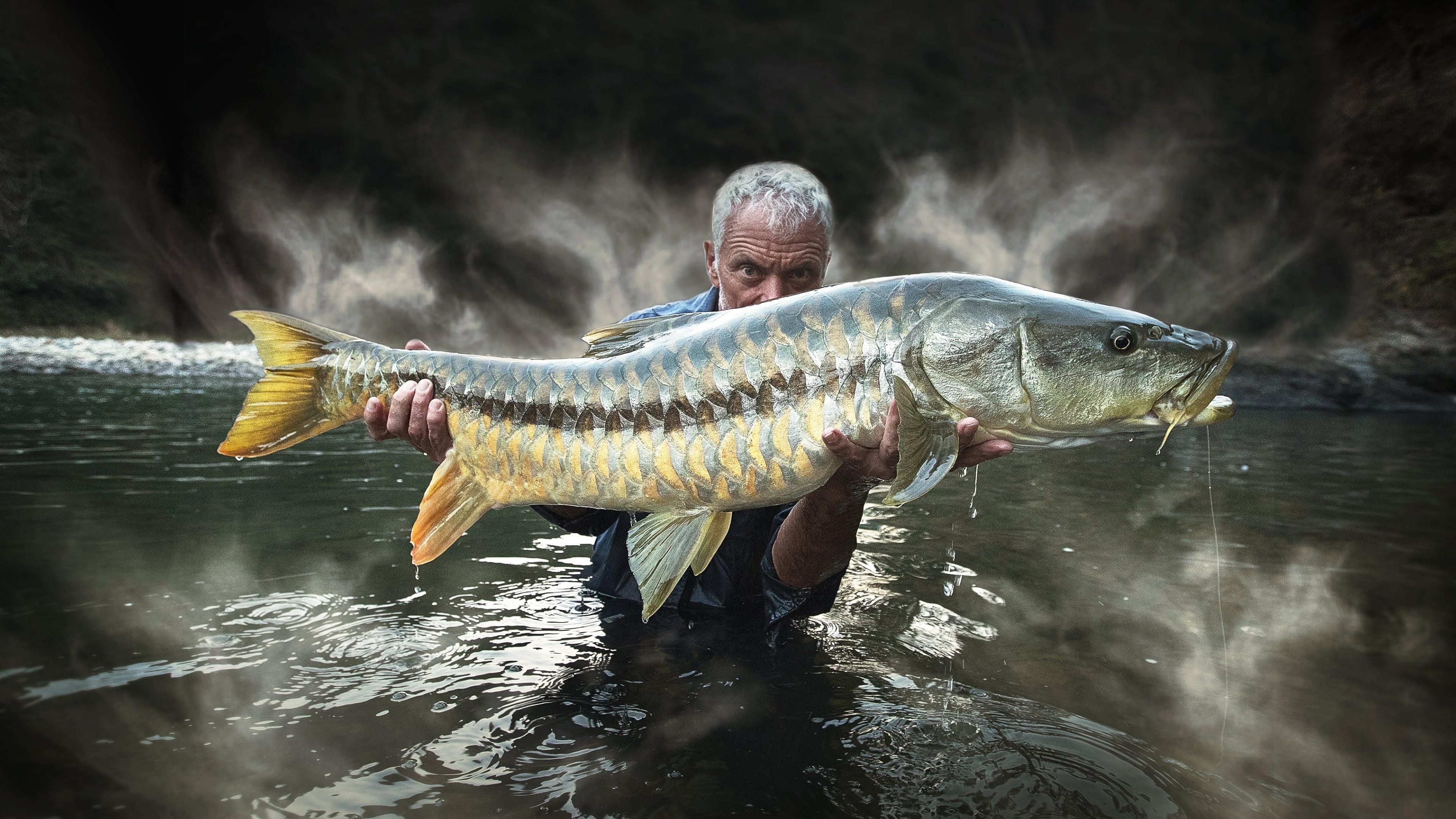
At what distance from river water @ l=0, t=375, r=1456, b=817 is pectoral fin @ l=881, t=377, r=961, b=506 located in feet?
2.84

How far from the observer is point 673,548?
2553mm

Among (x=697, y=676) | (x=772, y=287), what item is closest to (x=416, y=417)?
(x=697, y=676)

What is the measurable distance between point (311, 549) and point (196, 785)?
2680mm

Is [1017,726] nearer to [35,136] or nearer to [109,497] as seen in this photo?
[109,497]

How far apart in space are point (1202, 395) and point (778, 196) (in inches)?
83.9

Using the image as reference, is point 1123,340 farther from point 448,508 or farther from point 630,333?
point 448,508

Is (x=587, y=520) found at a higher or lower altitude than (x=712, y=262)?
lower

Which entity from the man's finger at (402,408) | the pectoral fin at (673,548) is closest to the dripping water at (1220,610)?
the pectoral fin at (673,548)

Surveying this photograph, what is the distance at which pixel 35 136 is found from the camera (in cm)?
2769

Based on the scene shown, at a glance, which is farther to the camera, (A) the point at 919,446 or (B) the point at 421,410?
(B) the point at 421,410

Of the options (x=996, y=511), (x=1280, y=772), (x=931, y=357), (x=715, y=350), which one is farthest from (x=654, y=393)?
(x=996, y=511)

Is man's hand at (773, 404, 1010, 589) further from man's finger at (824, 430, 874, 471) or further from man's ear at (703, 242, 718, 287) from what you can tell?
man's ear at (703, 242, 718, 287)

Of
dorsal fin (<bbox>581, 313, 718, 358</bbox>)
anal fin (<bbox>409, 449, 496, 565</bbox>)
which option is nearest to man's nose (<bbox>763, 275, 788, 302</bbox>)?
dorsal fin (<bbox>581, 313, 718, 358</bbox>)

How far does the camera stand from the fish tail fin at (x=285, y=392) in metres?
2.86
